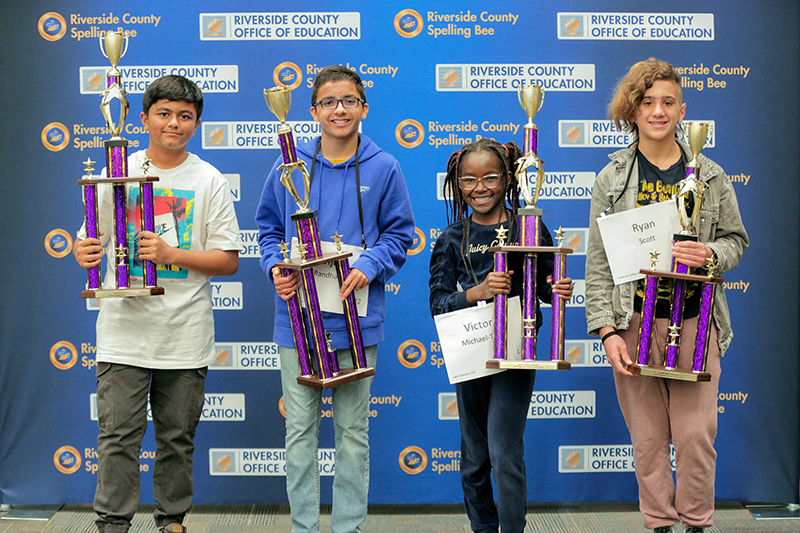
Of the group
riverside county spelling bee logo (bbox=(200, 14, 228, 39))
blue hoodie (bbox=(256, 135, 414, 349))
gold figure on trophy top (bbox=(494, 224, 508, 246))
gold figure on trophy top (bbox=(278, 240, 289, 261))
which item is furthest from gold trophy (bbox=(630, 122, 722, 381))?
riverside county spelling bee logo (bbox=(200, 14, 228, 39))

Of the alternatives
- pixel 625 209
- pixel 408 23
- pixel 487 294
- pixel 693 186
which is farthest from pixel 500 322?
pixel 408 23

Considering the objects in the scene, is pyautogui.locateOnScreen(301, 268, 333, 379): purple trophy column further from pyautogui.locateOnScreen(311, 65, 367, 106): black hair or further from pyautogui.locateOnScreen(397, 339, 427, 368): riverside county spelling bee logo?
pyautogui.locateOnScreen(397, 339, 427, 368): riverside county spelling bee logo

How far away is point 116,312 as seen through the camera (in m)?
2.46

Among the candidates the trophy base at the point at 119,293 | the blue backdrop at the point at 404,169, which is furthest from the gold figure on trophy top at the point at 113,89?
the blue backdrop at the point at 404,169

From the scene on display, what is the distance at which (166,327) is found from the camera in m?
2.47

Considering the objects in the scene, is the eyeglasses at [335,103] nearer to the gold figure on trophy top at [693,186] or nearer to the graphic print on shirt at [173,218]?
the graphic print on shirt at [173,218]

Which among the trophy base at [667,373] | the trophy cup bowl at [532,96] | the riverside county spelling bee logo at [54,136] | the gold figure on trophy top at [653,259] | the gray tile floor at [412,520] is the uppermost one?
the riverside county spelling bee logo at [54,136]

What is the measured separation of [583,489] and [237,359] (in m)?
1.84

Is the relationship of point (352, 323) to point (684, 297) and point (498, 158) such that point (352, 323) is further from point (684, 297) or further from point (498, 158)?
point (684, 297)

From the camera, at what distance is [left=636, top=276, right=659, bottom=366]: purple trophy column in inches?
86.6

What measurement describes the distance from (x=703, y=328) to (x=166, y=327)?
1885mm

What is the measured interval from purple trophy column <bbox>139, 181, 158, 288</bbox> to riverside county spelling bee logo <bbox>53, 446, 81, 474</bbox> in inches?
57.3

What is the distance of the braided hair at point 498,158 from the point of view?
2.31 m

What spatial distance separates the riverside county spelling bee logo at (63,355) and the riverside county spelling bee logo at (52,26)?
148 centimetres
